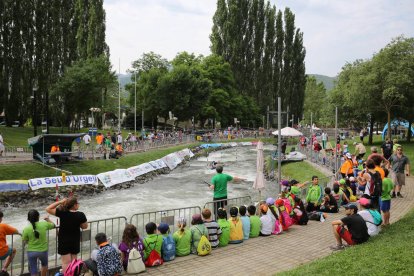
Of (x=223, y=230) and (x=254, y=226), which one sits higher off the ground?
(x=223, y=230)

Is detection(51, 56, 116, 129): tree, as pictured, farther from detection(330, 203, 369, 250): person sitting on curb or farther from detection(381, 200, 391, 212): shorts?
detection(330, 203, 369, 250): person sitting on curb

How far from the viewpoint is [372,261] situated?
737 cm

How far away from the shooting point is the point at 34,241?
24.5ft

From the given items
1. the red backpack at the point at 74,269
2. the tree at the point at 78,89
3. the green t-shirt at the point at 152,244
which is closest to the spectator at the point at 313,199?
the green t-shirt at the point at 152,244

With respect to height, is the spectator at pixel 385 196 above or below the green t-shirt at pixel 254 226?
above

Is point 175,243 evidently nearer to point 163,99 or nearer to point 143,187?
point 143,187

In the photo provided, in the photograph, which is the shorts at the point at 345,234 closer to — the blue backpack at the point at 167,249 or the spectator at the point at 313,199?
the blue backpack at the point at 167,249

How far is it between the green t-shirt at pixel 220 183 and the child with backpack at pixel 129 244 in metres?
4.17

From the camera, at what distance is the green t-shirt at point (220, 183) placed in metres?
11.8

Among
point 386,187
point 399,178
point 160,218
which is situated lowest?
point 160,218

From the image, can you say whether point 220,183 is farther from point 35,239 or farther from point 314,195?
point 35,239

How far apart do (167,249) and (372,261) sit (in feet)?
14.8

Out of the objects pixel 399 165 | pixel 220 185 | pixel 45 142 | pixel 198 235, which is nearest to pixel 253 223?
pixel 220 185

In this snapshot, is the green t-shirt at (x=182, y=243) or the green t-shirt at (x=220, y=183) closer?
the green t-shirt at (x=182, y=243)
